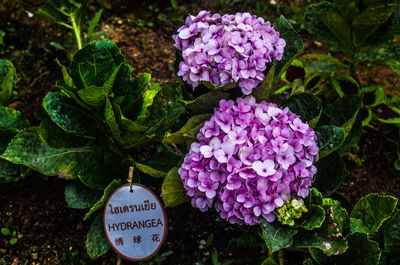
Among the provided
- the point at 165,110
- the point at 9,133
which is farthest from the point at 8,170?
the point at 165,110

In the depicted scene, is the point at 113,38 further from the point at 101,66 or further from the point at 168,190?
the point at 168,190

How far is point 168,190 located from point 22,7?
224 centimetres

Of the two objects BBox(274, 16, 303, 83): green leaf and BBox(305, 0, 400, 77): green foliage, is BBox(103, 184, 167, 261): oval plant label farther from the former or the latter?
BBox(305, 0, 400, 77): green foliage

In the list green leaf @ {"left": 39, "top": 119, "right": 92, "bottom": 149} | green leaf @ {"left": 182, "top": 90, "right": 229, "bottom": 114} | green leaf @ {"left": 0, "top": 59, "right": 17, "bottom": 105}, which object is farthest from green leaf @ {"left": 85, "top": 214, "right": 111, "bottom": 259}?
green leaf @ {"left": 0, "top": 59, "right": 17, "bottom": 105}

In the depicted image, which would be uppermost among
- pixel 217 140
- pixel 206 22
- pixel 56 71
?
pixel 206 22

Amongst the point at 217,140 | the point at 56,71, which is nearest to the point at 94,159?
the point at 217,140

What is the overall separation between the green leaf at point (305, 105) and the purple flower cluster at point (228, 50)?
32 centimetres

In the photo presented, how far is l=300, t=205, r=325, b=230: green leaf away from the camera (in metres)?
1.42

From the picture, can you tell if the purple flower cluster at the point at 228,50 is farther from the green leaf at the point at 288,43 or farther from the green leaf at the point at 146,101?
the green leaf at the point at 146,101

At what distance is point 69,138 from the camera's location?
194 cm

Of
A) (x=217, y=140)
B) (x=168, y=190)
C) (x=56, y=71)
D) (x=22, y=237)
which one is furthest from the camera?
(x=56, y=71)

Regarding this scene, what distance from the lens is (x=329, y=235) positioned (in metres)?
1.48

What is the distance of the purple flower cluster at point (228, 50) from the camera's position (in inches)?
57.2

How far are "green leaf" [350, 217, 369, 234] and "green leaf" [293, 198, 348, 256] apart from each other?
3 cm
